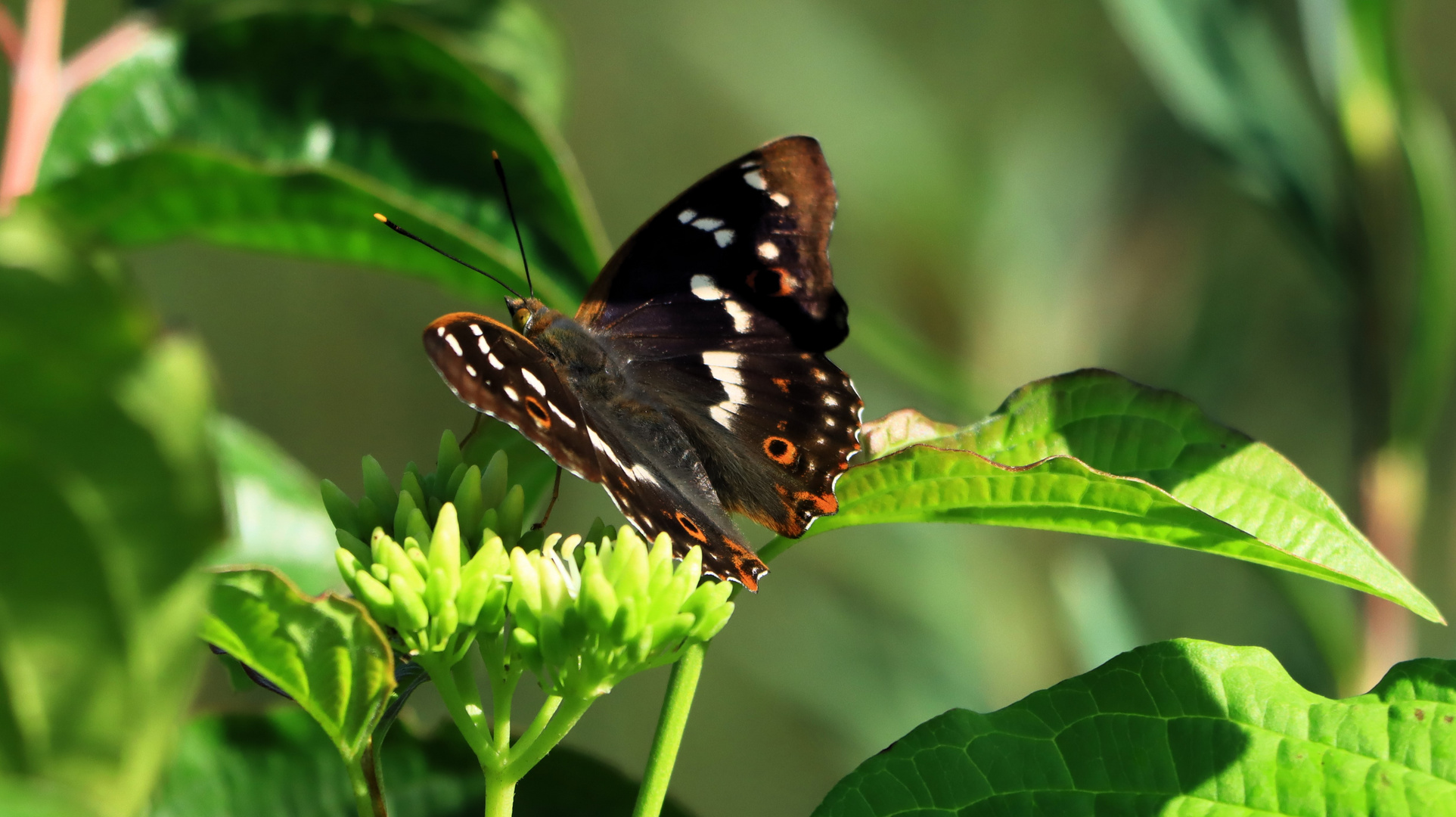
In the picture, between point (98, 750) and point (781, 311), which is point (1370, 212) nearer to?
point (781, 311)

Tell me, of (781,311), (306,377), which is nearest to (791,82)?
(306,377)

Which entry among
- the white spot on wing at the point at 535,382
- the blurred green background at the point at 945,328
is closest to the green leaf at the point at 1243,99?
the blurred green background at the point at 945,328

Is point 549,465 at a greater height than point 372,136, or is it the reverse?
point 372,136

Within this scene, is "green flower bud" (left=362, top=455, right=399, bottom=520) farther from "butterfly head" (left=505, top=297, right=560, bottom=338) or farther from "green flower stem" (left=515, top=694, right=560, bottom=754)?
"butterfly head" (left=505, top=297, right=560, bottom=338)

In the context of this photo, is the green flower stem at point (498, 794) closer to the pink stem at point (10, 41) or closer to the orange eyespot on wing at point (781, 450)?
the orange eyespot on wing at point (781, 450)

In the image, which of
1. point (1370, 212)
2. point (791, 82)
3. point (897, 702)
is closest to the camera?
point (1370, 212)

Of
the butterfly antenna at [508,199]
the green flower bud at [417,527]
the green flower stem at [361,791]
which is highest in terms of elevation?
the butterfly antenna at [508,199]

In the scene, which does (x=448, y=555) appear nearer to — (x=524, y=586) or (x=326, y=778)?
(x=524, y=586)
